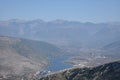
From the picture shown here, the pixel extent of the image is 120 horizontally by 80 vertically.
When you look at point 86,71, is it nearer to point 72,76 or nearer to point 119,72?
point 72,76

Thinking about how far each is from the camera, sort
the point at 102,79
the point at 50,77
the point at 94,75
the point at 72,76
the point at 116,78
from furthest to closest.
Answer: the point at 50,77 → the point at 72,76 → the point at 94,75 → the point at 102,79 → the point at 116,78

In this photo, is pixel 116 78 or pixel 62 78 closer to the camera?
pixel 116 78

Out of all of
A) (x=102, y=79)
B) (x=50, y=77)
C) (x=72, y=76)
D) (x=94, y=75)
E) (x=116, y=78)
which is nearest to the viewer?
(x=116, y=78)

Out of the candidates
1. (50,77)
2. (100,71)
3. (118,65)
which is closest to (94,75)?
(100,71)

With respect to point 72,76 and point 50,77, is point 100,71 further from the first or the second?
point 50,77

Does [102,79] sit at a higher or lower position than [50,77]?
lower

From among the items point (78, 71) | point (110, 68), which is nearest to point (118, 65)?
point (110, 68)
